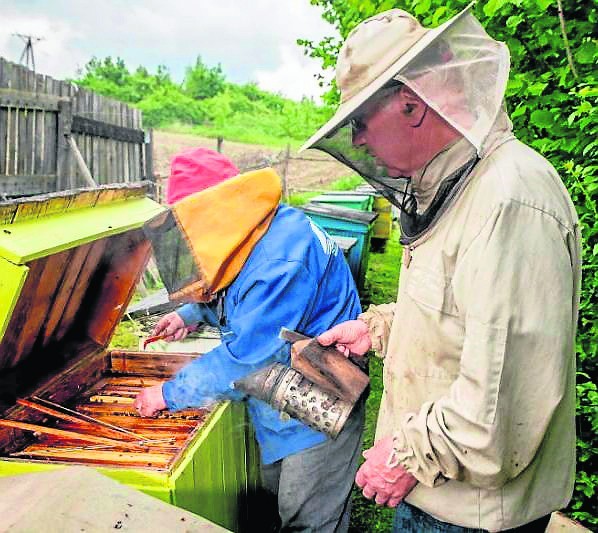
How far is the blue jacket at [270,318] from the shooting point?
2238 millimetres

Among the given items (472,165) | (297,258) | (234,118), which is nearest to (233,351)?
(297,258)

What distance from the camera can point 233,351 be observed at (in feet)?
7.45

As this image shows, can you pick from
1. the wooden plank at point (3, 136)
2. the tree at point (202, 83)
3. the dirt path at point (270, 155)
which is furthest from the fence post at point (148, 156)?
the tree at point (202, 83)

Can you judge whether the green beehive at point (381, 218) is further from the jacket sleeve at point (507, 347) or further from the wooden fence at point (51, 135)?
the jacket sleeve at point (507, 347)

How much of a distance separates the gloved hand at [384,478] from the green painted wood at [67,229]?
3.60ft

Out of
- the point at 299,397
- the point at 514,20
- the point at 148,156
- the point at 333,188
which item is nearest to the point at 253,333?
the point at 299,397

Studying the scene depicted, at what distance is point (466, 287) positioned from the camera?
1.41 meters

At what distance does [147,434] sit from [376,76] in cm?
163

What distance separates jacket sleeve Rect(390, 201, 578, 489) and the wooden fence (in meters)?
5.77

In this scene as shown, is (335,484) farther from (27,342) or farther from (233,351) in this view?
(27,342)

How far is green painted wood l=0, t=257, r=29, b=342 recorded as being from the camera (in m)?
1.65

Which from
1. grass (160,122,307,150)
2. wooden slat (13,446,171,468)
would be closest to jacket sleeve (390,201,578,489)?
wooden slat (13,446,171,468)

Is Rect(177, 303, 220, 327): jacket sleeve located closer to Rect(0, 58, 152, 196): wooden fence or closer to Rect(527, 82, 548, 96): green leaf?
Rect(527, 82, 548, 96): green leaf

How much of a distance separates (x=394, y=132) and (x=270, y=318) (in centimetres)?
92
